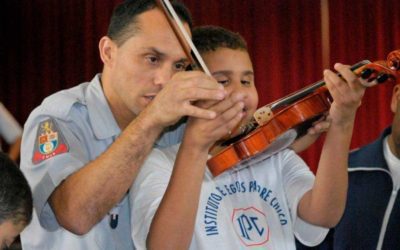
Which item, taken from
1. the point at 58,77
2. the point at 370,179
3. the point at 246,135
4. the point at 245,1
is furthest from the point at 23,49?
the point at 246,135

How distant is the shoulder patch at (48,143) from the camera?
1.44m

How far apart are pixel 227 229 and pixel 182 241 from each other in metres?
0.18

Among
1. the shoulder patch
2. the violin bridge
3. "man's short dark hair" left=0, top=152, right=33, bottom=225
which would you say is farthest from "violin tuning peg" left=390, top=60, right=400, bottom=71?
"man's short dark hair" left=0, top=152, right=33, bottom=225

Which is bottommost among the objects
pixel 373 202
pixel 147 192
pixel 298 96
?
pixel 373 202

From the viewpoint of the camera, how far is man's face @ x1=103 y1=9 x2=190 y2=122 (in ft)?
5.06

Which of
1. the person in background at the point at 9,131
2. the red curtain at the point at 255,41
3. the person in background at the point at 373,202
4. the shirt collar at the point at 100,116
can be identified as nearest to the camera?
the shirt collar at the point at 100,116

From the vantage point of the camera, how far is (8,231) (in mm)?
1220

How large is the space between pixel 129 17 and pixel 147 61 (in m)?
0.18

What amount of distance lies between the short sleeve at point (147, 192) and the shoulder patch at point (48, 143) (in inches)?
8.5

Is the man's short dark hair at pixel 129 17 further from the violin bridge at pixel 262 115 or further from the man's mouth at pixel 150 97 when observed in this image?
the violin bridge at pixel 262 115

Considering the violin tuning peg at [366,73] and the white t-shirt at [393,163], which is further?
the white t-shirt at [393,163]

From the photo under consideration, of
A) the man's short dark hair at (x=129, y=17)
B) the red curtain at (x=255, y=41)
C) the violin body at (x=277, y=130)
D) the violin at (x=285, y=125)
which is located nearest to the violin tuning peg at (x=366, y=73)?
the violin at (x=285, y=125)

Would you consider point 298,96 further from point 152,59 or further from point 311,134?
point 152,59

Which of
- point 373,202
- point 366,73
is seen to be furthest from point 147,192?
point 373,202
